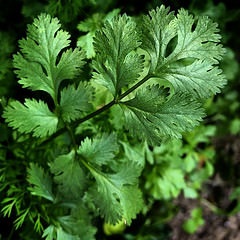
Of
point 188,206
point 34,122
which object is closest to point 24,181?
point 34,122

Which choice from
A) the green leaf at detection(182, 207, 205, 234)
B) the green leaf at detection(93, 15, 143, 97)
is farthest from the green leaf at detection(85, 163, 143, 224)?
the green leaf at detection(182, 207, 205, 234)

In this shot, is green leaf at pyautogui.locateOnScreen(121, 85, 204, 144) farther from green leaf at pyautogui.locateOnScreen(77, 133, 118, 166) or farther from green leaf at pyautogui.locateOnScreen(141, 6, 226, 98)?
green leaf at pyautogui.locateOnScreen(77, 133, 118, 166)

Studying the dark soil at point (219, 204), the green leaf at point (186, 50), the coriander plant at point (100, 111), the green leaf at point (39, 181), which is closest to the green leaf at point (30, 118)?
the coriander plant at point (100, 111)

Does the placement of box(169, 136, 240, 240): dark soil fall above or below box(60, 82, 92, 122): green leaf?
below

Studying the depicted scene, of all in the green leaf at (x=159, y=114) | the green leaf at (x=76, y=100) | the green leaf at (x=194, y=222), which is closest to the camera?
the green leaf at (x=159, y=114)

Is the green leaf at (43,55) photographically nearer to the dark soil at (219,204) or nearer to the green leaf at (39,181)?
the green leaf at (39,181)
